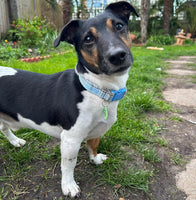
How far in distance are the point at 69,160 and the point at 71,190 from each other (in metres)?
0.26

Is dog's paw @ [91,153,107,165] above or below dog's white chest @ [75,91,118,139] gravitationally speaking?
below

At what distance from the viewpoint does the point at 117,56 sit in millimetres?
1369

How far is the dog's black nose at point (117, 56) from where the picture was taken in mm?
1355

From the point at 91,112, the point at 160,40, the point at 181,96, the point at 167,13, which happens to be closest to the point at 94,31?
the point at 91,112

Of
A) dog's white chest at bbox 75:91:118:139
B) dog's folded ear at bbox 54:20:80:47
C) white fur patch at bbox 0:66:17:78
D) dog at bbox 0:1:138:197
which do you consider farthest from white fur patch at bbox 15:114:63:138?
dog's folded ear at bbox 54:20:80:47

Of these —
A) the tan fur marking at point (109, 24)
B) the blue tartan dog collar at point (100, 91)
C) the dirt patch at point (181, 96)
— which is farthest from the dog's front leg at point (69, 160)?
the dirt patch at point (181, 96)

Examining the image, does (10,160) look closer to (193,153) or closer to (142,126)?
(142,126)

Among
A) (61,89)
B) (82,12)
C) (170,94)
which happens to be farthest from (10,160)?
(82,12)

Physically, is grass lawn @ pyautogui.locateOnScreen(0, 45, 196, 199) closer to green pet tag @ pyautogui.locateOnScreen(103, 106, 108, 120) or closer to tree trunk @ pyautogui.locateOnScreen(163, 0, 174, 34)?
green pet tag @ pyautogui.locateOnScreen(103, 106, 108, 120)

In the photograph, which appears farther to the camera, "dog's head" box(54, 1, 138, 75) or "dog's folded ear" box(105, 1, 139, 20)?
"dog's folded ear" box(105, 1, 139, 20)

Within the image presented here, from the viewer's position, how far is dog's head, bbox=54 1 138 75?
4.64 ft

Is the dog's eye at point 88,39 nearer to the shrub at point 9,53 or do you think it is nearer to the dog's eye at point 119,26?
the dog's eye at point 119,26

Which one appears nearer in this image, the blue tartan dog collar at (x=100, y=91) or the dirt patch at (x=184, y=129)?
the blue tartan dog collar at (x=100, y=91)

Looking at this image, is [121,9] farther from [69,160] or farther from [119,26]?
[69,160]
